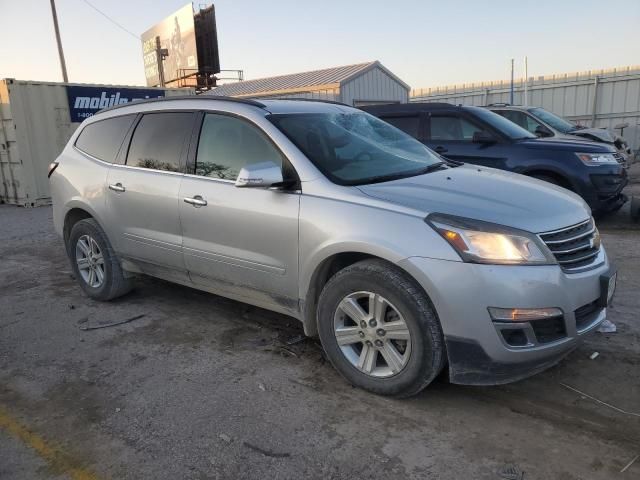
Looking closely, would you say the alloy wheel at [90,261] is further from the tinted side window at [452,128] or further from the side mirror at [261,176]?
the tinted side window at [452,128]

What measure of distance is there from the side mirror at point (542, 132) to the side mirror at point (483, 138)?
1818mm

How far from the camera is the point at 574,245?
116 inches

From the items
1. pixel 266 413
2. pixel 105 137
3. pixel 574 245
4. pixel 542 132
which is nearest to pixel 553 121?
pixel 542 132

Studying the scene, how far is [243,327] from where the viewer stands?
168 inches

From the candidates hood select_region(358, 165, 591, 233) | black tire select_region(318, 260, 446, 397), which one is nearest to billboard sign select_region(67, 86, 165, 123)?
hood select_region(358, 165, 591, 233)

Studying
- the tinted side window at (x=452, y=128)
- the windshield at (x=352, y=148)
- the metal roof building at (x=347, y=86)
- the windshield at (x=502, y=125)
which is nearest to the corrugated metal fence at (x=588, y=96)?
the metal roof building at (x=347, y=86)

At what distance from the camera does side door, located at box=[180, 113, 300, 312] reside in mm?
3387

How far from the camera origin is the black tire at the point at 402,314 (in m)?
2.81

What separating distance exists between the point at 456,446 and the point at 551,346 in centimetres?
71

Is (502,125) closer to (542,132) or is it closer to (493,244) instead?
(542,132)

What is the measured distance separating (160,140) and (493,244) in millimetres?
2822

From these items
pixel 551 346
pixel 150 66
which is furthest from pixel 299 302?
pixel 150 66

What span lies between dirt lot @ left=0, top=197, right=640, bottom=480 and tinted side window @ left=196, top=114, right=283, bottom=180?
4.29ft

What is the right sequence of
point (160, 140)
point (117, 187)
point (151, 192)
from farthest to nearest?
point (117, 187), point (160, 140), point (151, 192)
